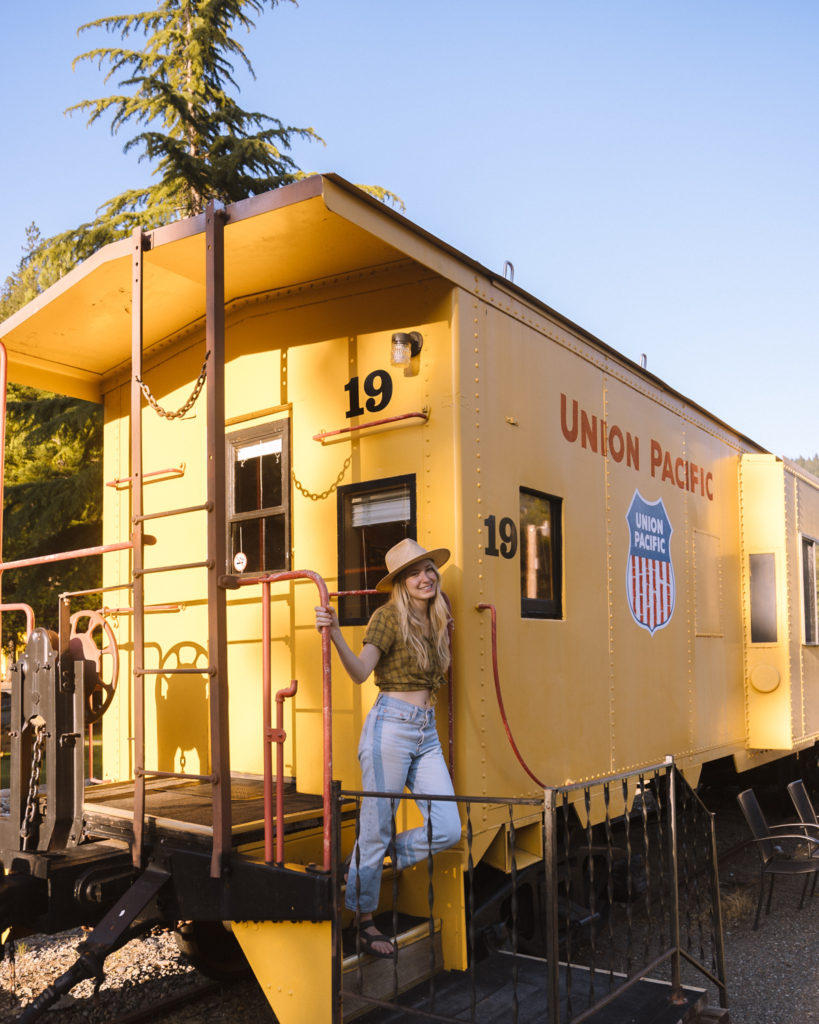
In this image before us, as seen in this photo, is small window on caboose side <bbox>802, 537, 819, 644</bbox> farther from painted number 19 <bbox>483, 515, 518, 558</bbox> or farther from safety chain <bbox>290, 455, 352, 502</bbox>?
safety chain <bbox>290, 455, 352, 502</bbox>

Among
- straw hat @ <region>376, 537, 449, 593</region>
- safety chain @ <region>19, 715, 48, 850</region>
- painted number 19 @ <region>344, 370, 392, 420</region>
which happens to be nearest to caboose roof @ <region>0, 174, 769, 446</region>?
painted number 19 @ <region>344, 370, 392, 420</region>

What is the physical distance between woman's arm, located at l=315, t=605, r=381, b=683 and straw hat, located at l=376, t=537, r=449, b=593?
11.5 inches

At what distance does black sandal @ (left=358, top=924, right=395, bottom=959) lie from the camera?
3734 mm

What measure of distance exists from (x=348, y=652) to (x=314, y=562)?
3.76ft

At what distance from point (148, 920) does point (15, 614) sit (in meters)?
14.2

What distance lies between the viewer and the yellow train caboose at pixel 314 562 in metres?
3.75

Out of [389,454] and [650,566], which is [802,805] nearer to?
[650,566]

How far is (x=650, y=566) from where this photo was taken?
6180 mm

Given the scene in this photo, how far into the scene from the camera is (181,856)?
3758 millimetres

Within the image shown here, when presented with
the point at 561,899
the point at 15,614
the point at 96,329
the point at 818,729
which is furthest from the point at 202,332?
the point at 15,614

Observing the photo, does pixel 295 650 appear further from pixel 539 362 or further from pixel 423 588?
pixel 539 362

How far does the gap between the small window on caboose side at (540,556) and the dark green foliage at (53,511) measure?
8.72 meters

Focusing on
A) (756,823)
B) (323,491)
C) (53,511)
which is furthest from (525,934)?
(53,511)

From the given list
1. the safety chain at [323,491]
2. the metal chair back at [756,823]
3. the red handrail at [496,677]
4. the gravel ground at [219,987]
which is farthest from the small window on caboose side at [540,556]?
the metal chair back at [756,823]
